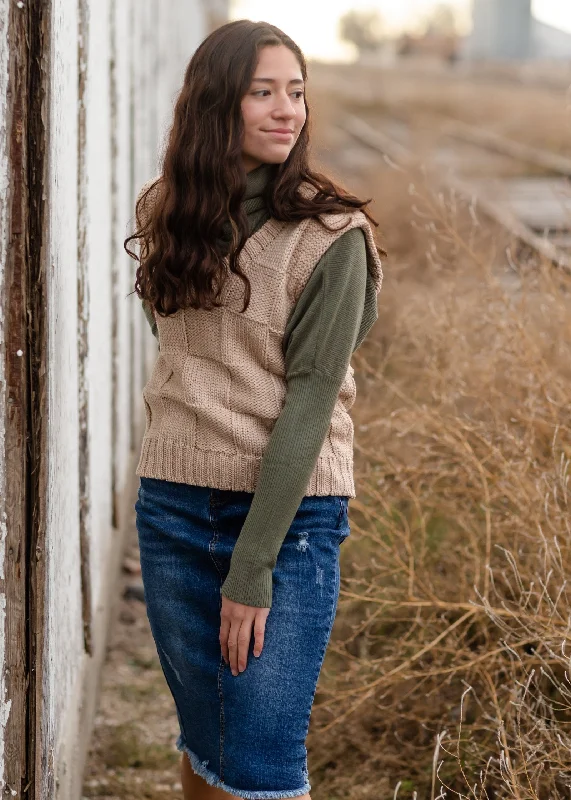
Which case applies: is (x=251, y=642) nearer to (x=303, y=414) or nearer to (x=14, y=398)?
(x=303, y=414)

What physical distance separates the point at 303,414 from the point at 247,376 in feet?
0.51

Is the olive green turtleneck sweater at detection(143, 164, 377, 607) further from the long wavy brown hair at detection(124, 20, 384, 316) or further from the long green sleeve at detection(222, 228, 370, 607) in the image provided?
the long wavy brown hair at detection(124, 20, 384, 316)

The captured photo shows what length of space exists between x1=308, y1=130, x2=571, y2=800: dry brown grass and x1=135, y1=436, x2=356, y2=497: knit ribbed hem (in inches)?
30.9

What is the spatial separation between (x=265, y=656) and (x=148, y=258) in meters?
0.82

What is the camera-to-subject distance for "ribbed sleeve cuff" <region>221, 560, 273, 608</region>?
1.95 meters

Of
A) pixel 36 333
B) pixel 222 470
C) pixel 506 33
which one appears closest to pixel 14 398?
pixel 36 333

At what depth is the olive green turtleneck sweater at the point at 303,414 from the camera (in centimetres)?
194

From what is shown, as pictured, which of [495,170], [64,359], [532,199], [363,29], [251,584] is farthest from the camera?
[363,29]

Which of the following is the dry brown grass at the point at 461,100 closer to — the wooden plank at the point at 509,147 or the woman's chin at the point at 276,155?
the wooden plank at the point at 509,147

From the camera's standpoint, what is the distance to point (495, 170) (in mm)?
14469

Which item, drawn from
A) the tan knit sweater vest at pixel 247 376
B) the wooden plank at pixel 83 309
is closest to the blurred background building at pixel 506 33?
the wooden plank at pixel 83 309

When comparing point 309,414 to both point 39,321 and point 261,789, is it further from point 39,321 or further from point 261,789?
point 261,789

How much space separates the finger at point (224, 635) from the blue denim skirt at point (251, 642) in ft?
0.11

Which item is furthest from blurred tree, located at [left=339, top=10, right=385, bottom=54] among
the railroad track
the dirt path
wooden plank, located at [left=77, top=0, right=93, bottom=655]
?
wooden plank, located at [left=77, top=0, right=93, bottom=655]
